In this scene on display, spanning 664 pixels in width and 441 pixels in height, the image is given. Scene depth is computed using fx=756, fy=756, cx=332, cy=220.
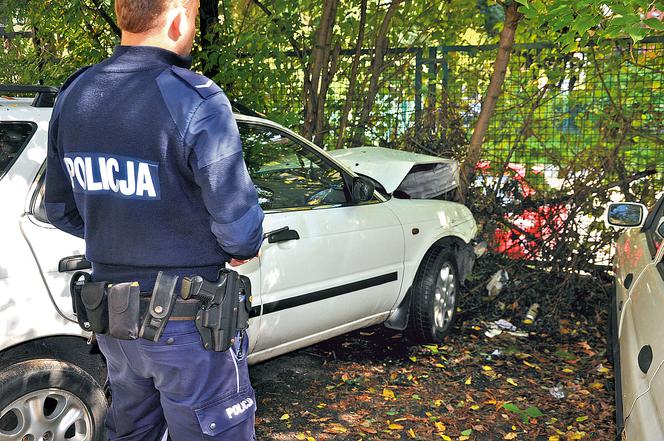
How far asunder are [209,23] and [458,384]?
4722 millimetres

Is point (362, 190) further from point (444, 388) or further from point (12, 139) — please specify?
point (12, 139)

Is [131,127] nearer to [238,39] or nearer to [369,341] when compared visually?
[369,341]

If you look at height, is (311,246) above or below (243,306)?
below

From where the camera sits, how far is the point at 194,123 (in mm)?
2186

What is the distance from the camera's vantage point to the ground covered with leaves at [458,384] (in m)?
4.28

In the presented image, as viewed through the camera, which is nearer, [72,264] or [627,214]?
[72,264]

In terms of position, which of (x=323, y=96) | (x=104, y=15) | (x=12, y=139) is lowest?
(x=12, y=139)

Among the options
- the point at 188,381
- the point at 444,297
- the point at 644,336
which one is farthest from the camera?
the point at 444,297

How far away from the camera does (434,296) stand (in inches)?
214

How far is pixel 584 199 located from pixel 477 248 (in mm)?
1034

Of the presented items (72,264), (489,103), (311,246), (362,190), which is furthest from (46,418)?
(489,103)

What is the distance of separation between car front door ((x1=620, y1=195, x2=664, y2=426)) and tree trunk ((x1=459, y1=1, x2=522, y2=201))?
8.70 feet

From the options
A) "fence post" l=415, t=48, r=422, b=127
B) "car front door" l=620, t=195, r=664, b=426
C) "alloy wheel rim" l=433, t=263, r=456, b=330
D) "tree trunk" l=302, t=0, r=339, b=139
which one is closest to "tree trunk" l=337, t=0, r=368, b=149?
"tree trunk" l=302, t=0, r=339, b=139

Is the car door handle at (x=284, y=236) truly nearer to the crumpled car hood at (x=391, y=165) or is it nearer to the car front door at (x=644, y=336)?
the crumpled car hood at (x=391, y=165)
